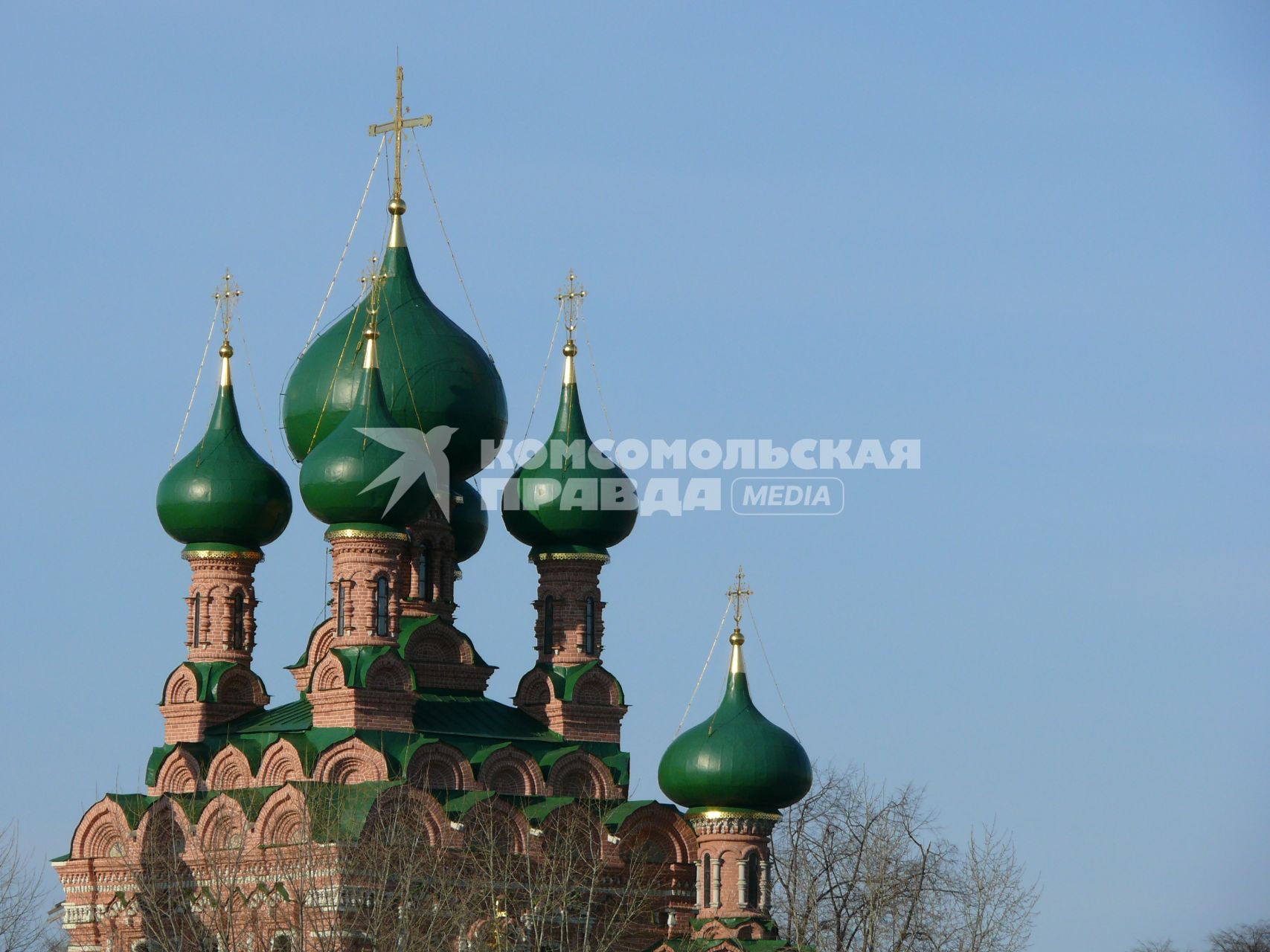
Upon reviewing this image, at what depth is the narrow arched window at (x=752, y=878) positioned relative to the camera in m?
31.6

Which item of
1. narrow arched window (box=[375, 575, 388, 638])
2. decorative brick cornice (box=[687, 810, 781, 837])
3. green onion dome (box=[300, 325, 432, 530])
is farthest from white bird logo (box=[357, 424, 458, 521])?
decorative brick cornice (box=[687, 810, 781, 837])

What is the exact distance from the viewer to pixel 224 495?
3297 centimetres

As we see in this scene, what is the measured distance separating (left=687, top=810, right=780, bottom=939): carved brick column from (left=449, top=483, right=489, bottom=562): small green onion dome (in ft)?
15.3

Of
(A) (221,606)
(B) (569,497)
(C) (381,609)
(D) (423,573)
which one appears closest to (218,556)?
(A) (221,606)

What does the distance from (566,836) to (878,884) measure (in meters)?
5.64

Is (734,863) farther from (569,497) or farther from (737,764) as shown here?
(569,497)

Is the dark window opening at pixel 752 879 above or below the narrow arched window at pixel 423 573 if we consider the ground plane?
below

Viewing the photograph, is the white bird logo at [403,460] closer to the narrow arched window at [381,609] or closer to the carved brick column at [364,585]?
the carved brick column at [364,585]

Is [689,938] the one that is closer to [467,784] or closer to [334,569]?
[467,784]

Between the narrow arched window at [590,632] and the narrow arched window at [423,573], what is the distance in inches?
72.7

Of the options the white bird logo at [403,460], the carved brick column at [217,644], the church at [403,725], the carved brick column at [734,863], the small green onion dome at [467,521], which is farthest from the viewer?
the small green onion dome at [467,521]

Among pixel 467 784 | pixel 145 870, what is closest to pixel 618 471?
pixel 467 784

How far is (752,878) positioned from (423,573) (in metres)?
5.30

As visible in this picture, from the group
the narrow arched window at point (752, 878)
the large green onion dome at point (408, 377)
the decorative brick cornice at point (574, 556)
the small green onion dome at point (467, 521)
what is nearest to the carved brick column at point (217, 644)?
the large green onion dome at point (408, 377)
